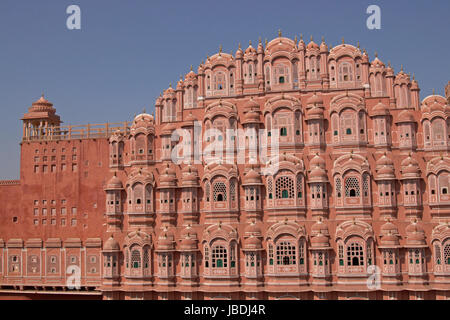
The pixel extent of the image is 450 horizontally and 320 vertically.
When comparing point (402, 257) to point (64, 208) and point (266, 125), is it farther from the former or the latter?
point (64, 208)

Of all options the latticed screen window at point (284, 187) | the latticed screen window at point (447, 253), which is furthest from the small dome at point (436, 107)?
the latticed screen window at point (284, 187)

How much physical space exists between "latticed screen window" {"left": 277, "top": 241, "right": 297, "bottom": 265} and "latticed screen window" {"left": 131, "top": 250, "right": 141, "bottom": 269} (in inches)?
411

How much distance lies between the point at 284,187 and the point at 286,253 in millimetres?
4760

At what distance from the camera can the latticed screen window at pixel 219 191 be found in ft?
132

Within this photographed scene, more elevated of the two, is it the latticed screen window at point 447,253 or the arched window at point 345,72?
the arched window at point 345,72

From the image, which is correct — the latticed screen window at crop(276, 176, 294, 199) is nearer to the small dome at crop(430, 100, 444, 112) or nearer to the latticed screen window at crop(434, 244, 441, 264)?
the latticed screen window at crop(434, 244, 441, 264)

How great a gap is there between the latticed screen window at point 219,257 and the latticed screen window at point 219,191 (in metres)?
3.64

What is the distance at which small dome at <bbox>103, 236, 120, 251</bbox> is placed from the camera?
134 ft

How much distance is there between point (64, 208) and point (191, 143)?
1428 centimetres

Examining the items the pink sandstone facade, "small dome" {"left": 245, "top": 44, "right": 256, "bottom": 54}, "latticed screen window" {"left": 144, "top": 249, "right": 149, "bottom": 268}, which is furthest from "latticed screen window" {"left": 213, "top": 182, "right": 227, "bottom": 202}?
"small dome" {"left": 245, "top": 44, "right": 256, "bottom": 54}

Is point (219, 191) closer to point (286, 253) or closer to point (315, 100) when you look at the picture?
point (286, 253)

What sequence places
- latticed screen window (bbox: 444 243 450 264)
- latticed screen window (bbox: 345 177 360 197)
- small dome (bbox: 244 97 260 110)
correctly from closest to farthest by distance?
latticed screen window (bbox: 444 243 450 264)
latticed screen window (bbox: 345 177 360 197)
small dome (bbox: 244 97 260 110)

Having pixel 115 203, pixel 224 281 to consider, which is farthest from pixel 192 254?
pixel 115 203

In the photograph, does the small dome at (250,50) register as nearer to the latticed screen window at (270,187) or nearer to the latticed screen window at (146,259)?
the latticed screen window at (270,187)
